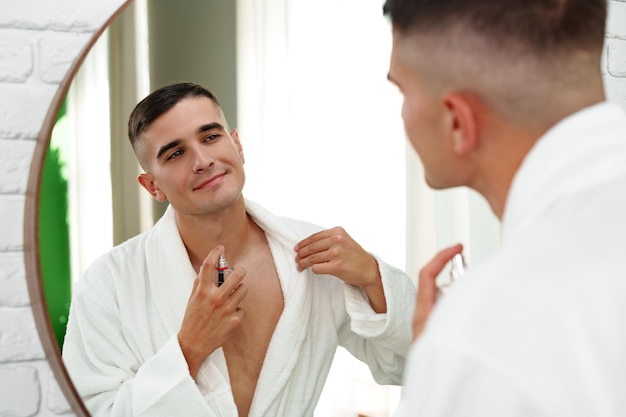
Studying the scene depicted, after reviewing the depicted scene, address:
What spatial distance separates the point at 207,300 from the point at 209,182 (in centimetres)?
16

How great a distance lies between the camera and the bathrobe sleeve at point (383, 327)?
1.13 m

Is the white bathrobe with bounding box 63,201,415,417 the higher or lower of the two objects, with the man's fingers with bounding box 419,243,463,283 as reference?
lower

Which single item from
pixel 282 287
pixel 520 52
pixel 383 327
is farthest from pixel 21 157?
pixel 520 52

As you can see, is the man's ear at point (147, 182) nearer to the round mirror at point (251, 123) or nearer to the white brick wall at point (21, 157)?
the round mirror at point (251, 123)

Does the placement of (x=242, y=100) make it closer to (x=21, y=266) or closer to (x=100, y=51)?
(x=100, y=51)

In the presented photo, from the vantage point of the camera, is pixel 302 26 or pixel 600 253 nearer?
pixel 600 253

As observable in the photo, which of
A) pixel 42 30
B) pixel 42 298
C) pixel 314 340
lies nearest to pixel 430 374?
pixel 314 340

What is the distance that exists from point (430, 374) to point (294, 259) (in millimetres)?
530

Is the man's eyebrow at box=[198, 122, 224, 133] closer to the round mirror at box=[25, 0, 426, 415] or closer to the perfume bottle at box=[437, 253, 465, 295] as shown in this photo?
the round mirror at box=[25, 0, 426, 415]

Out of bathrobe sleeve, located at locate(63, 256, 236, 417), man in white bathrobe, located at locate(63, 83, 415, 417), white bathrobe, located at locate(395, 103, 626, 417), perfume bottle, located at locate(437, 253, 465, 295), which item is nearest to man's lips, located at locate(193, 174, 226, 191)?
man in white bathrobe, located at locate(63, 83, 415, 417)

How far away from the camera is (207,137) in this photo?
42.9 inches

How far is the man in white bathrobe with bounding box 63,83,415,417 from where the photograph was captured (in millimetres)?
1074

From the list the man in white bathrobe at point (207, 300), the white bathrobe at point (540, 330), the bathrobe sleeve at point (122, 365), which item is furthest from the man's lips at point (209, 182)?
the white bathrobe at point (540, 330)

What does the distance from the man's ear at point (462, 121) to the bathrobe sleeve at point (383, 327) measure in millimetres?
394
